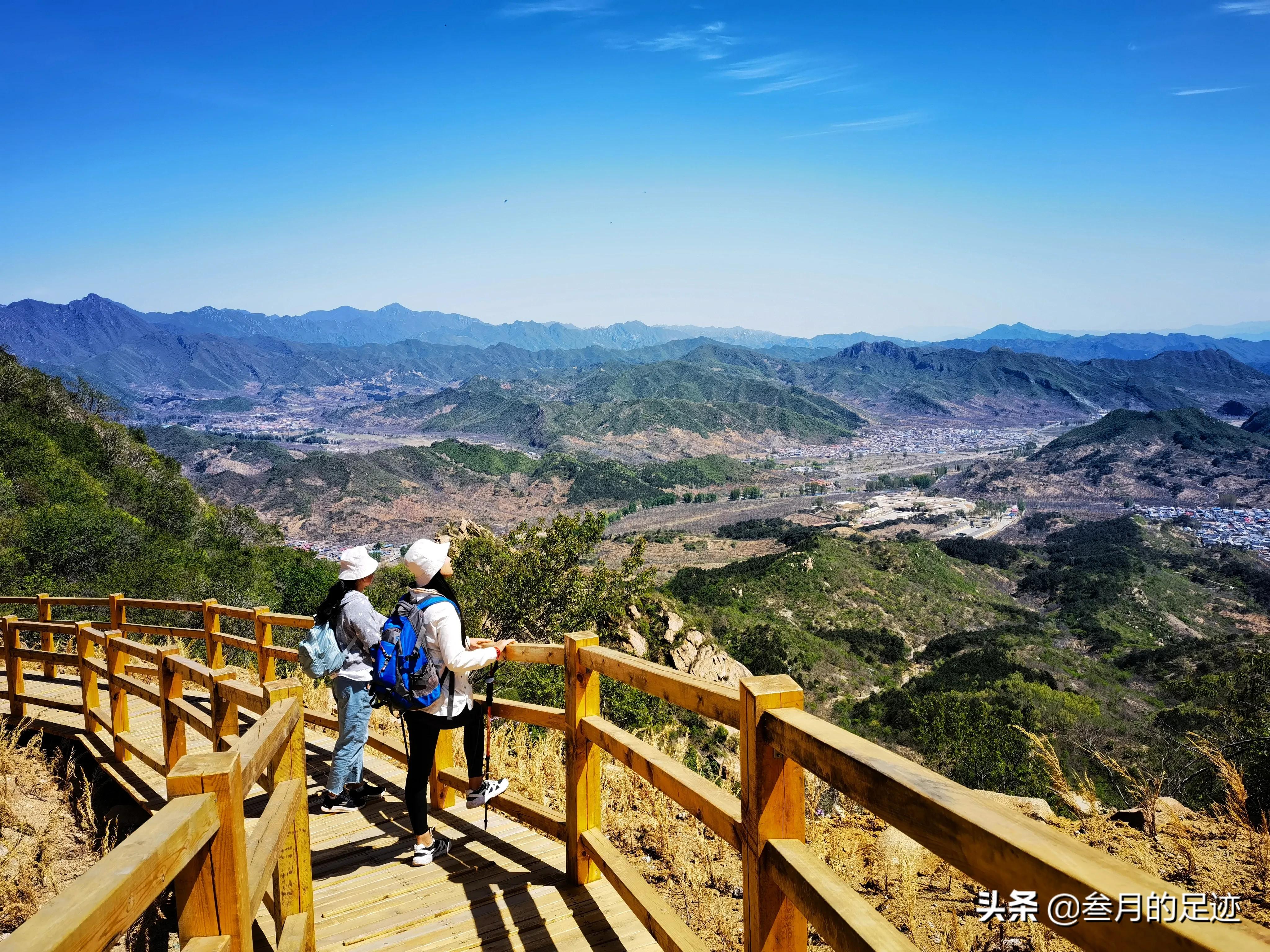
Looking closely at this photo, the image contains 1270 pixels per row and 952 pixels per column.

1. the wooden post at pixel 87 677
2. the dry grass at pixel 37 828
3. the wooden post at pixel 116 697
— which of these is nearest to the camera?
the dry grass at pixel 37 828

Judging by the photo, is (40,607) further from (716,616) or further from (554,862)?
(716,616)

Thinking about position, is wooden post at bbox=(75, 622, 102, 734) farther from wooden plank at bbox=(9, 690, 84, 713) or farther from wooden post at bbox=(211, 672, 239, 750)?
wooden post at bbox=(211, 672, 239, 750)

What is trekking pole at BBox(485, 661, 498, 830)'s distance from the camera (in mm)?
4207

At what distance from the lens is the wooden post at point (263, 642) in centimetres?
630

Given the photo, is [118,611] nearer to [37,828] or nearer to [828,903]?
[37,828]

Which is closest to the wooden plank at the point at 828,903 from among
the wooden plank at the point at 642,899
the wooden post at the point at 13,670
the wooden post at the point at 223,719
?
the wooden plank at the point at 642,899

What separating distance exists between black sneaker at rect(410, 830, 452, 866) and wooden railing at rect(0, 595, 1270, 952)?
36 centimetres

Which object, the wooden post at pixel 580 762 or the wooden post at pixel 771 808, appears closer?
the wooden post at pixel 771 808

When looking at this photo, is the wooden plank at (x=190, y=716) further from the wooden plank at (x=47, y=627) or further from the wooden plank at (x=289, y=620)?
the wooden plank at (x=47, y=627)

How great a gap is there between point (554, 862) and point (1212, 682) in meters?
23.2

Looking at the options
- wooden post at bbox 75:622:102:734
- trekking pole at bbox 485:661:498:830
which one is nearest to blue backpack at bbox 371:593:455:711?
trekking pole at bbox 485:661:498:830

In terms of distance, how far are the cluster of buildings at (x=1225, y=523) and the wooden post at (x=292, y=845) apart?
91246 mm

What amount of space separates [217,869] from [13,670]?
750 cm

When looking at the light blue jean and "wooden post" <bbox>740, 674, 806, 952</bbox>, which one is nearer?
"wooden post" <bbox>740, 674, 806, 952</bbox>
